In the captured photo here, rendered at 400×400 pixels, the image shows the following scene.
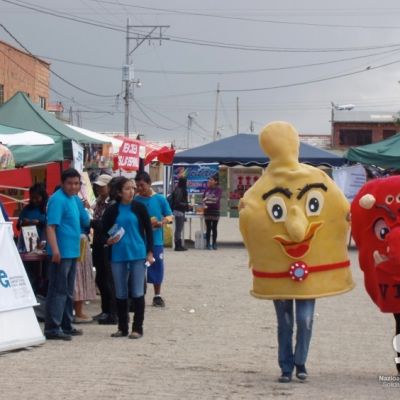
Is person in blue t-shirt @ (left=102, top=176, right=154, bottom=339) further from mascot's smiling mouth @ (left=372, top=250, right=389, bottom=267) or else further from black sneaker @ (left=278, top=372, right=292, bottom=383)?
mascot's smiling mouth @ (left=372, top=250, right=389, bottom=267)

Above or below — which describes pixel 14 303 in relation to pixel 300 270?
below

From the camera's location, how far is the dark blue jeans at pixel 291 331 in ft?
24.9

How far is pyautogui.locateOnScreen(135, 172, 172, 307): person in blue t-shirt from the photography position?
11945mm

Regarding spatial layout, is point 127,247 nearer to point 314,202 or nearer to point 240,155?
point 314,202

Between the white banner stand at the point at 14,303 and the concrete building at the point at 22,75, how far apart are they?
2705 centimetres

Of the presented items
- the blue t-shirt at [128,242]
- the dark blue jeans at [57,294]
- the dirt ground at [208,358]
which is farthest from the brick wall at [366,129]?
the dark blue jeans at [57,294]

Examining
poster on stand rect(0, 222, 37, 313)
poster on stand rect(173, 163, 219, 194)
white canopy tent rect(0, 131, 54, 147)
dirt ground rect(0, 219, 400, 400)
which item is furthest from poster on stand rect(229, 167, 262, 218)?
poster on stand rect(0, 222, 37, 313)

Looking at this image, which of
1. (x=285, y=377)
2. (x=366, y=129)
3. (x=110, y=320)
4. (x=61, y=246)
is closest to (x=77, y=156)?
(x=110, y=320)

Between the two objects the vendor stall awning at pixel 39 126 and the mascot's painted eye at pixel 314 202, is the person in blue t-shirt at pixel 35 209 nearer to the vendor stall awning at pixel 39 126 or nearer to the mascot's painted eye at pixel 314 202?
the vendor stall awning at pixel 39 126

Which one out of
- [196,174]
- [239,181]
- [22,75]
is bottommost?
[239,181]

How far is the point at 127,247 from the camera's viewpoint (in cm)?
972

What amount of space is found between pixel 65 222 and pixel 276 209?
3098mm

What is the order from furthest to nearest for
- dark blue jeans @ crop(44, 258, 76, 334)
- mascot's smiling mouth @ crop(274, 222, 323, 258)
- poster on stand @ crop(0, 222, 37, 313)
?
1. dark blue jeans @ crop(44, 258, 76, 334)
2. poster on stand @ crop(0, 222, 37, 313)
3. mascot's smiling mouth @ crop(274, 222, 323, 258)

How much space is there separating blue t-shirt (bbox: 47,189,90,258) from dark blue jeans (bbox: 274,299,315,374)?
2.97 m
